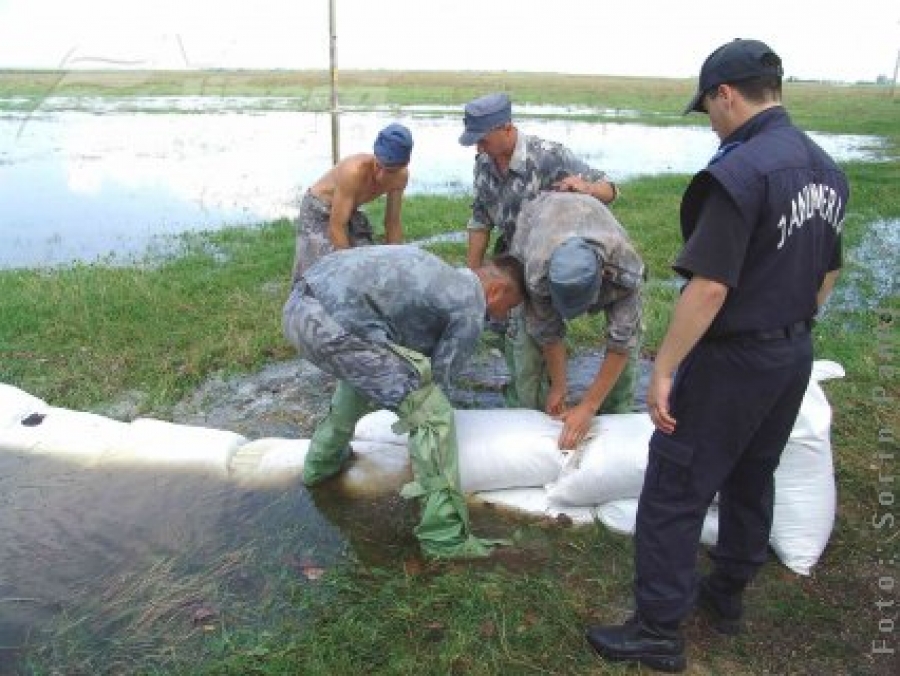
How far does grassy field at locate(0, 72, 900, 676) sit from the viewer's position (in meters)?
2.41

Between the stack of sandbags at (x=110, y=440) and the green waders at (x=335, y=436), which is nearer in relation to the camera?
the green waders at (x=335, y=436)

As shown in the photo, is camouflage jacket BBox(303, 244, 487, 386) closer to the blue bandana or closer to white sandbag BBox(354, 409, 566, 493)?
white sandbag BBox(354, 409, 566, 493)

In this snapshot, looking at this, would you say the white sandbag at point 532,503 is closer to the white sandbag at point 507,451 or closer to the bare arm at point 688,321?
the white sandbag at point 507,451

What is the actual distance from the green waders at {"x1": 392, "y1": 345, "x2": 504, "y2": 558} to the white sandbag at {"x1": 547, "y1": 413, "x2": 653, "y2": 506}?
1.36 ft

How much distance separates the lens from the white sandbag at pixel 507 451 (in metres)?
3.16

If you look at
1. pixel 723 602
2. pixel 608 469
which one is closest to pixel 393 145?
pixel 608 469

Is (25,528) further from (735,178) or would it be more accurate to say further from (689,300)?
(735,178)

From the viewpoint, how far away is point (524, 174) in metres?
3.73

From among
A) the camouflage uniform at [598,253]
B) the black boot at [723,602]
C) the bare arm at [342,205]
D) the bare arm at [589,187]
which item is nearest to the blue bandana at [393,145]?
the bare arm at [342,205]

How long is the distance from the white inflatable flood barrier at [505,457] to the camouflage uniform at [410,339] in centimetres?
32

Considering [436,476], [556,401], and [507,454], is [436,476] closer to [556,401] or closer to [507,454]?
[507,454]

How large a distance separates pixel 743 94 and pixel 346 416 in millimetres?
1932

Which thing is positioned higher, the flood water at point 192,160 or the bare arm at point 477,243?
the bare arm at point 477,243

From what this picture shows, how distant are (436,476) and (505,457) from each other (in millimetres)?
378
